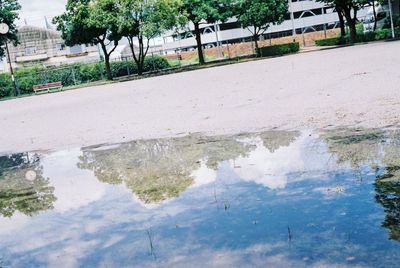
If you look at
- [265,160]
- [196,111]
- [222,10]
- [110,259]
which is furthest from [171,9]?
[110,259]

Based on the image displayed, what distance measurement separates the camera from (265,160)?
598cm

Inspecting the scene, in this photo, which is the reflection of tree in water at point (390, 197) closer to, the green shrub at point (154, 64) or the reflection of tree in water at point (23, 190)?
the reflection of tree in water at point (23, 190)

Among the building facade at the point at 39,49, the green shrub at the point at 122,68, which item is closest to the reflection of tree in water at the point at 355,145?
the green shrub at the point at 122,68

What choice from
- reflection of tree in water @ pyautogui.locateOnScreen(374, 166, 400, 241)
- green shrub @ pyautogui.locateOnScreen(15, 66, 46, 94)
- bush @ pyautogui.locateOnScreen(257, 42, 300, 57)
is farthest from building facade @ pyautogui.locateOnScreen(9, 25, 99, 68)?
reflection of tree in water @ pyautogui.locateOnScreen(374, 166, 400, 241)

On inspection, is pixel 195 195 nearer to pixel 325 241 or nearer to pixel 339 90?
pixel 325 241

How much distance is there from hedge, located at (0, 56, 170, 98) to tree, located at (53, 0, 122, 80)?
15.7 feet

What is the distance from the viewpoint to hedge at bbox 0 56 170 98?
42250 millimetres

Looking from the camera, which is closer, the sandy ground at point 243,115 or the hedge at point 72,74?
the sandy ground at point 243,115

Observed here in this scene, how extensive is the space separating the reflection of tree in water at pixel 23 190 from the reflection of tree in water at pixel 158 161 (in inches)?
29.1

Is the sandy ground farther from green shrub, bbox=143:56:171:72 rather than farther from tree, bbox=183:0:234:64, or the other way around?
green shrub, bbox=143:56:171:72

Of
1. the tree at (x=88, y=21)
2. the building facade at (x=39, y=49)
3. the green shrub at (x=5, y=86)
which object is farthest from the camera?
the building facade at (x=39, y=49)

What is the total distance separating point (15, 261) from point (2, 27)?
37179 millimetres

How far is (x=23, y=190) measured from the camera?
6.23m

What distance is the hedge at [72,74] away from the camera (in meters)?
42.2
